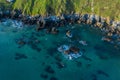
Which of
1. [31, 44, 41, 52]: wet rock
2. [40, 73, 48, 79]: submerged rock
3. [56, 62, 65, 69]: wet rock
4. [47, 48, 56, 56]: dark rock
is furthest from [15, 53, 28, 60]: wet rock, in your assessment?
[56, 62, 65, 69]: wet rock

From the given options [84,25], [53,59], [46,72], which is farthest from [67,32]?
[46,72]

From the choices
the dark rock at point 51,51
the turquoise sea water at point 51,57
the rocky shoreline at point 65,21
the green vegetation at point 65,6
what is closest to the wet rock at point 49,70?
the turquoise sea water at point 51,57

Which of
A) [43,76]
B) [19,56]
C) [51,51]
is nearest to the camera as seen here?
[43,76]

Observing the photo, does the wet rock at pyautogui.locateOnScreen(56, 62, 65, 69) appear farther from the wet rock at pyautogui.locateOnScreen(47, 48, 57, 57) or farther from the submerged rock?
the submerged rock

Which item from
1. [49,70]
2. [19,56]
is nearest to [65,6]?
[19,56]

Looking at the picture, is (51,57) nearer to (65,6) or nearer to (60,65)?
(60,65)
